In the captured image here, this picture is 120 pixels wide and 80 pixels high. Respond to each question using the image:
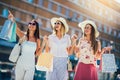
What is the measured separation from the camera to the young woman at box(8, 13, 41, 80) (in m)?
5.34

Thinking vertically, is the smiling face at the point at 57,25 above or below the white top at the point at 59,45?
above

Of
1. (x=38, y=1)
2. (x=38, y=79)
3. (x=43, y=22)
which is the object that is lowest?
(x=38, y=79)

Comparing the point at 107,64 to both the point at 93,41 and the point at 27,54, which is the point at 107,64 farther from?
the point at 27,54

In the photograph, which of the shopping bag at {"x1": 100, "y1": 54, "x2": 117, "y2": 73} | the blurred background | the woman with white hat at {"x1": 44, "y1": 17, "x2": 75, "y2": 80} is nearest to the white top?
the woman with white hat at {"x1": 44, "y1": 17, "x2": 75, "y2": 80}

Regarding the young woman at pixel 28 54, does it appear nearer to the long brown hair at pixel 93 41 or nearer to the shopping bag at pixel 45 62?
the shopping bag at pixel 45 62

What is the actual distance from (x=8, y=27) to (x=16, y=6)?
89.1ft

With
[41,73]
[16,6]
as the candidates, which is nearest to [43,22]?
[16,6]

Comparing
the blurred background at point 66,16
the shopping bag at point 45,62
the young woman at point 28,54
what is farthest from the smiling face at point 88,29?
the blurred background at point 66,16

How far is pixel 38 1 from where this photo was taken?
35.8m

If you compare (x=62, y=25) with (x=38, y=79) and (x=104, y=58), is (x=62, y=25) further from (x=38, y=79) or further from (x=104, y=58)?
(x=38, y=79)

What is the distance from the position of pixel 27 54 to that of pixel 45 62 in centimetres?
53

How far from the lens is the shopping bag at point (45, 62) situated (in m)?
5.77

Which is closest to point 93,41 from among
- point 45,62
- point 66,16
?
point 45,62

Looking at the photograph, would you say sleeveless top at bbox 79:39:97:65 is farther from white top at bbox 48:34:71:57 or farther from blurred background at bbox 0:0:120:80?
blurred background at bbox 0:0:120:80
